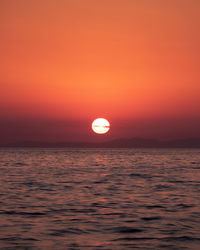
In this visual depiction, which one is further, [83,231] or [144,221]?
[144,221]

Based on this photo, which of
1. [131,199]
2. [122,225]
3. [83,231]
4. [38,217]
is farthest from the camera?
[131,199]

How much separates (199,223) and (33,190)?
14.4m

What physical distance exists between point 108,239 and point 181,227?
11.7ft

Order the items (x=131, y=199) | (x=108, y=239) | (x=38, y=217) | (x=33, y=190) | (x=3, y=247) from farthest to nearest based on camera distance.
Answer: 1. (x=33, y=190)
2. (x=131, y=199)
3. (x=38, y=217)
4. (x=108, y=239)
5. (x=3, y=247)

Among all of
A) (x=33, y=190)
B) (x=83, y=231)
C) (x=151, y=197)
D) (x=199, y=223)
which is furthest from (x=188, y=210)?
(x=33, y=190)

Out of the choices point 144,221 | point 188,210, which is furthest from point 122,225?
point 188,210

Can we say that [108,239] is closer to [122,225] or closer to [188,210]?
[122,225]

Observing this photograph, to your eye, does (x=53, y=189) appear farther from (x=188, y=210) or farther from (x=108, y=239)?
(x=108, y=239)

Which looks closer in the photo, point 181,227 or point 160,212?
point 181,227

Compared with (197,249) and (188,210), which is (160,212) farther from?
(197,249)

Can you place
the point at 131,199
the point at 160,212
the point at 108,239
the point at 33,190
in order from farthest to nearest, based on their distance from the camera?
the point at 33,190, the point at 131,199, the point at 160,212, the point at 108,239

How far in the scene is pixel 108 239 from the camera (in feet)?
44.7

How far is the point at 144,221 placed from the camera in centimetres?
1686

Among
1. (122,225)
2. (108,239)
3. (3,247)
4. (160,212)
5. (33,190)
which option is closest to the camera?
(3,247)
